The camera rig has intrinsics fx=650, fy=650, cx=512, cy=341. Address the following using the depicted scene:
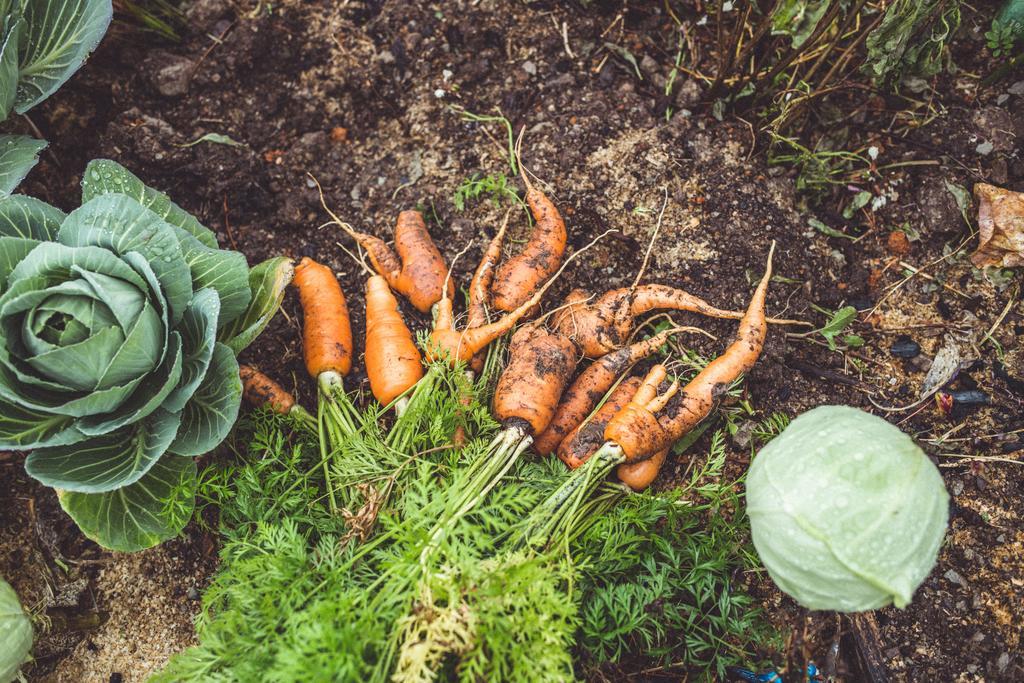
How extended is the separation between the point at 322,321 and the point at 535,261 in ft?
2.62

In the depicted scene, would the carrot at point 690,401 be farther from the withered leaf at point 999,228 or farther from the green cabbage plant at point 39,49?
the green cabbage plant at point 39,49

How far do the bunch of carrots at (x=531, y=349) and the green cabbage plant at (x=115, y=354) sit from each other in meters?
0.36

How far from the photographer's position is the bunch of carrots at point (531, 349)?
6.93 ft

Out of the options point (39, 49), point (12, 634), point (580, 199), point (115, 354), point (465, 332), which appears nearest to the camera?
point (115, 354)

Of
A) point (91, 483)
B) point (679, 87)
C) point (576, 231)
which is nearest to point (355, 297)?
point (576, 231)

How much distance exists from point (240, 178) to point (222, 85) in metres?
0.46

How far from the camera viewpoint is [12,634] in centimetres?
186

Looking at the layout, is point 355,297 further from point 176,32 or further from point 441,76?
point 176,32

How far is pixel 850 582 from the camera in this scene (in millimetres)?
1592

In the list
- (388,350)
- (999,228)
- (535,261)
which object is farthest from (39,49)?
(999,228)

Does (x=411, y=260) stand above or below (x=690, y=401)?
above

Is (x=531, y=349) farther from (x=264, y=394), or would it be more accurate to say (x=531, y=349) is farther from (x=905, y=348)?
(x=905, y=348)

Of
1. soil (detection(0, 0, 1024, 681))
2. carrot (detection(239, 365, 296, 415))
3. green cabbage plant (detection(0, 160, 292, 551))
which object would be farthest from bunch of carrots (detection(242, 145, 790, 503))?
green cabbage plant (detection(0, 160, 292, 551))

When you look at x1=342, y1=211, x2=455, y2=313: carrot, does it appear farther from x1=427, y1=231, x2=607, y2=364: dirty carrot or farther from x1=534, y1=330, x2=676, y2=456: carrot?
x1=534, y1=330, x2=676, y2=456: carrot
